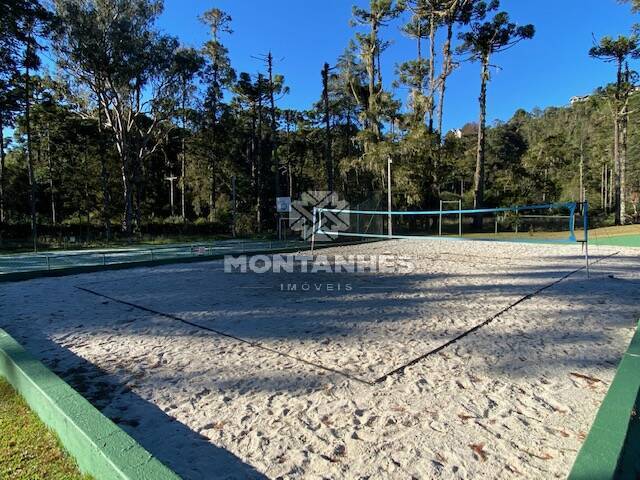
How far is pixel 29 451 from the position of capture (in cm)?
219

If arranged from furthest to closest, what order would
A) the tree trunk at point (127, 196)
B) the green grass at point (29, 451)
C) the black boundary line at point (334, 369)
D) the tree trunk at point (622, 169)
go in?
the tree trunk at point (622, 169)
the tree trunk at point (127, 196)
the black boundary line at point (334, 369)
the green grass at point (29, 451)

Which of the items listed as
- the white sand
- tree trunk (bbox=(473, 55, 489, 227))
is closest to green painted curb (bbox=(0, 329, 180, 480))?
the white sand

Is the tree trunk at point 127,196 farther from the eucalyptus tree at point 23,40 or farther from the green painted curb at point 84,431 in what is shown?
the green painted curb at point 84,431

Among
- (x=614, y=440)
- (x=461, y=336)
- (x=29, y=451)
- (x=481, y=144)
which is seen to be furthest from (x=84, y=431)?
(x=481, y=144)

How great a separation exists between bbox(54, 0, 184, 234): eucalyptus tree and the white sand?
17.1 meters

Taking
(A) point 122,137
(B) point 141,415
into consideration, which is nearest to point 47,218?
(A) point 122,137

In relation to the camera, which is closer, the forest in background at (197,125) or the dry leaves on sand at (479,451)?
the dry leaves on sand at (479,451)

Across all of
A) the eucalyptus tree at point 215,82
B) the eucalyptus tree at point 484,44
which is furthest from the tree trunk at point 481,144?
the eucalyptus tree at point 215,82

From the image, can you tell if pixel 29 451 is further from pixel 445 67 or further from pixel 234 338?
pixel 445 67

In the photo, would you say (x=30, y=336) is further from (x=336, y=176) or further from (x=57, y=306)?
(x=336, y=176)

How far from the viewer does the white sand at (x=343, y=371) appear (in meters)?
2.18

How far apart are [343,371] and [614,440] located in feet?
6.07

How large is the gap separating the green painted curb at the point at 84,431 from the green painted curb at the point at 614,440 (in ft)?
6.51

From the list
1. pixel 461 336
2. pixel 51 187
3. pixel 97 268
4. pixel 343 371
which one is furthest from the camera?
pixel 51 187
